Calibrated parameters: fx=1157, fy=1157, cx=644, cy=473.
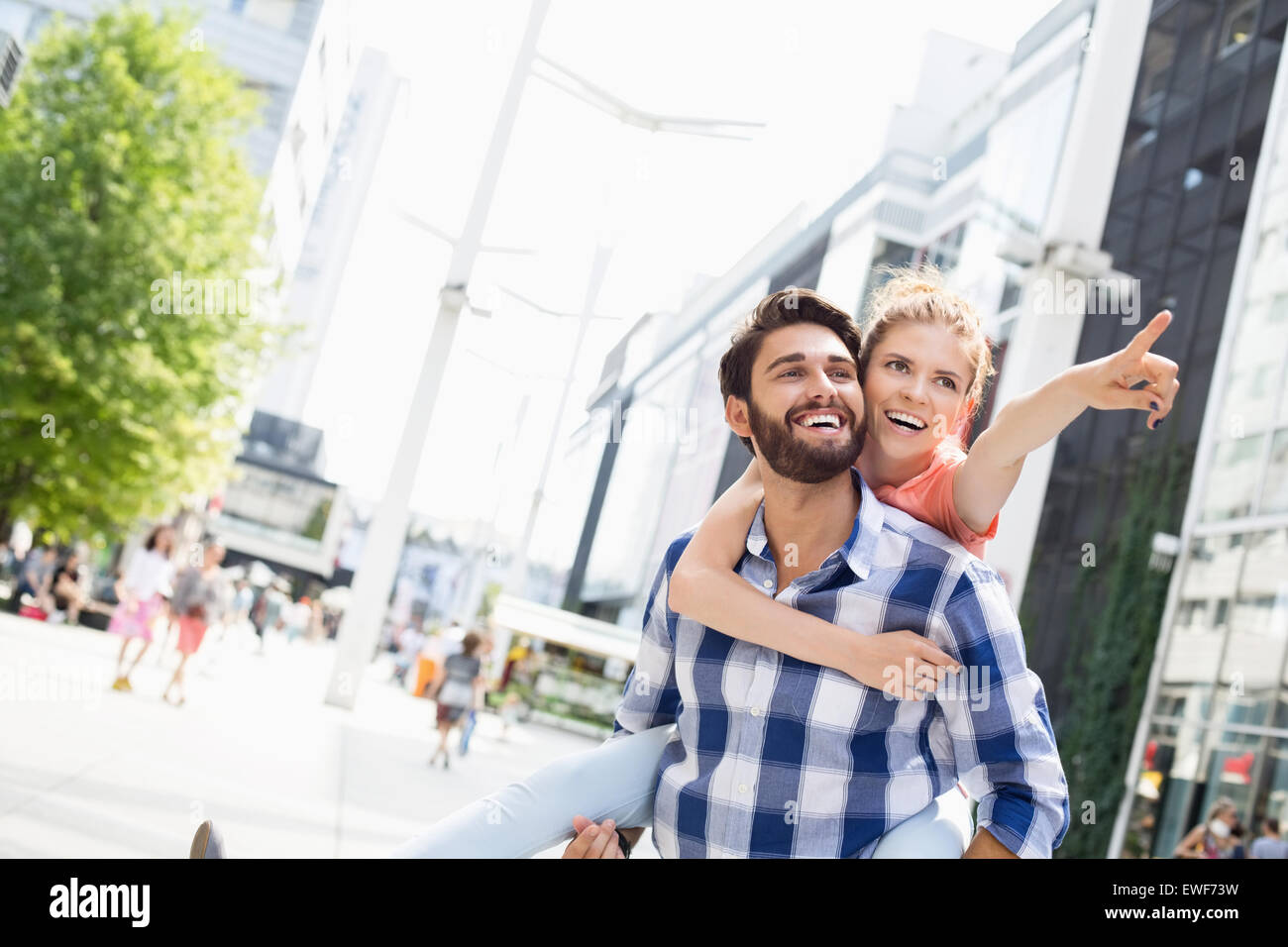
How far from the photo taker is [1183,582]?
1602cm

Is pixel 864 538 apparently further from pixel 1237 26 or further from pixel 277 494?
pixel 277 494

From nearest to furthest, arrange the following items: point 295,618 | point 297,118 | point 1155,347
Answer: point 1155,347
point 297,118
point 295,618

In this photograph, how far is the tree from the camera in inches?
582

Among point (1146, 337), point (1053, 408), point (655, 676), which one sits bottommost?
point (655, 676)

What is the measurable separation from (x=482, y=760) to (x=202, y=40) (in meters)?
11.0

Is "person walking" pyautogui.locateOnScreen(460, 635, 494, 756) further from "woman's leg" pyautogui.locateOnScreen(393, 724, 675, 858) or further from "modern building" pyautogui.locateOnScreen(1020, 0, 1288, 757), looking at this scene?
"woman's leg" pyautogui.locateOnScreen(393, 724, 675, 858)

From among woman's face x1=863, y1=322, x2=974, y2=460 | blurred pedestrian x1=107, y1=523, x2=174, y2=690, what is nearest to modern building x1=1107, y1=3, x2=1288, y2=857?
blurred pedestrian x1=107, y1=523, x2=174, y2=690

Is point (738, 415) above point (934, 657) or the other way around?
above

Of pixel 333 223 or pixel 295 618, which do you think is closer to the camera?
pixel 295 618

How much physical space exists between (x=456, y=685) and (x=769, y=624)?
9.85 meters

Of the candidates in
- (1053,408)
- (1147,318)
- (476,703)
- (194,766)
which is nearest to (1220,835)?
(476,703)

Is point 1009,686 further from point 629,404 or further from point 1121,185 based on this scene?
point 629,404

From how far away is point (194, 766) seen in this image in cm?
714

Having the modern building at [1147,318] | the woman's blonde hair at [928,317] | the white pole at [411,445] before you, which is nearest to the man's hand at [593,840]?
the woman's blonde hair at [928,317]
